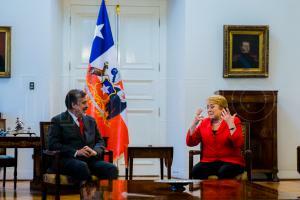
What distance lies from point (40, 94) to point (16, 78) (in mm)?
395

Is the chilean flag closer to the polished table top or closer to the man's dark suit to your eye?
the man's dark suit

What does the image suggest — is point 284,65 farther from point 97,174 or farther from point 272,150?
point 97,174

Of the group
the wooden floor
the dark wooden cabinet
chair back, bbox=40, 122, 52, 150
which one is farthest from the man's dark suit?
the dark wooden cabinet

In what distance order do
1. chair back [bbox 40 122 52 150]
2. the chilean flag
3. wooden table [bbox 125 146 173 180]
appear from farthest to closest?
the chilean flag, wooden table [bbox 125 146 173 180], chair back [bbox 40 122 52 150]

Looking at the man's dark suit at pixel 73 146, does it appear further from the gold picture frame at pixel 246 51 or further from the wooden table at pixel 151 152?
the gold picture frame at pixel 246 51

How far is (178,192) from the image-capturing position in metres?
3.85

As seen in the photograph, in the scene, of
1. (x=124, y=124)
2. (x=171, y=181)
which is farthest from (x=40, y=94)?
(x=171, y=181)

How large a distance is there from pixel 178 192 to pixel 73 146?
170 centimetres

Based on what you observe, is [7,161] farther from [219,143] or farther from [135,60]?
[135,60]

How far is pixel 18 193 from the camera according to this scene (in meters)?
6.48

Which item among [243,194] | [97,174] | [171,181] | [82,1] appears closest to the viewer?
[243,194]

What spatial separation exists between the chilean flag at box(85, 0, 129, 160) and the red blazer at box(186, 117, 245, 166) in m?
2.09

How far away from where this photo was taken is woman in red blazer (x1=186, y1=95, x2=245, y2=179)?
208 inches

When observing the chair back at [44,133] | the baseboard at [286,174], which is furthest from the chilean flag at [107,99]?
the baseboard at [286,174]
